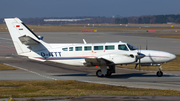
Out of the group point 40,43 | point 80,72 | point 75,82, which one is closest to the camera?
point 75,82

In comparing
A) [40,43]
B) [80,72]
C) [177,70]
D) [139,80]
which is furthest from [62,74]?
[177,70]

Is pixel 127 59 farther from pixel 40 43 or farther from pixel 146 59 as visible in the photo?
pixel 40 43

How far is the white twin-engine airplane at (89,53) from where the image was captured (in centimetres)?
2194

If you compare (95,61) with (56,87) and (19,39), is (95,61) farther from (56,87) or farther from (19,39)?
(19,39)

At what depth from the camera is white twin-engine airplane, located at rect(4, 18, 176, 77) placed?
21.9 meters

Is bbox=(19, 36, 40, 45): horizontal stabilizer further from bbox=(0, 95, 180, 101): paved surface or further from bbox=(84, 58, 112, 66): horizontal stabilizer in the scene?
bbox=(0, 95, 180, 101): paved surface

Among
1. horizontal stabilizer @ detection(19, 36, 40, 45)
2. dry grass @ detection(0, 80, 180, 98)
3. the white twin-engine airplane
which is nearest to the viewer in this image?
dry grass @ detection(0, 80, 180, 98)

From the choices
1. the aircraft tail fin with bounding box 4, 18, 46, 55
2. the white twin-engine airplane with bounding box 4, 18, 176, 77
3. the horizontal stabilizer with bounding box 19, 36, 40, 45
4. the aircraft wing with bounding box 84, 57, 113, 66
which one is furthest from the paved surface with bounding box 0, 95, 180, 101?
the aircraft tail fin with bounding box 4, 18, 46, 55

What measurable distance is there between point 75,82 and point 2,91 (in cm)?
578

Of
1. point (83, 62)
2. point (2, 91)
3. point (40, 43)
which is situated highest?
point (40, 43)

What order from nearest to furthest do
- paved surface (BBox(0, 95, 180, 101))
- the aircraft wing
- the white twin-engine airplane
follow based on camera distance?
paved surface (BBox(0, 95, 180, 101)) < the aircraft wing < the white twin-engine airplane

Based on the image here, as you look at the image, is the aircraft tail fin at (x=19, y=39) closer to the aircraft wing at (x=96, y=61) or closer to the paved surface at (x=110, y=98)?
the aircraft wing at (x=96, y=61)

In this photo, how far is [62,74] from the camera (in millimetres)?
24719

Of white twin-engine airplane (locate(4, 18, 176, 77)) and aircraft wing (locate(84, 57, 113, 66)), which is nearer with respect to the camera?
A: aircraft wing (locate(84, 57, 113, 66))
